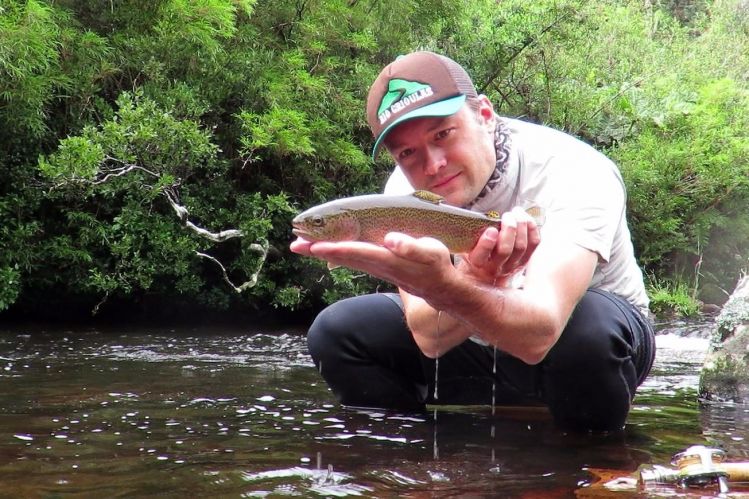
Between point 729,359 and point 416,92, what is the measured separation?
2.75 meters

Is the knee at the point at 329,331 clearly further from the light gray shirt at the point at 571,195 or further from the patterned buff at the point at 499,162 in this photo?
the patterned buff at the point at 499,162

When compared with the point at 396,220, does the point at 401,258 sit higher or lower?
lower

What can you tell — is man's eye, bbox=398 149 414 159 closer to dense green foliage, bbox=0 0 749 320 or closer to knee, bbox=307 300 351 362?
knee, bbox=307 300 351 362

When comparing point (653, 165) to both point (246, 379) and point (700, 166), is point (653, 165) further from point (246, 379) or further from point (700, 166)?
point (246, 379)

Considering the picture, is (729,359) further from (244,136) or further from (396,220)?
(244,136)

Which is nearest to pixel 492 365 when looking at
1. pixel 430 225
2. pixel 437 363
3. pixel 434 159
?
pixel 437 363

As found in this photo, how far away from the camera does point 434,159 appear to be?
2951mm

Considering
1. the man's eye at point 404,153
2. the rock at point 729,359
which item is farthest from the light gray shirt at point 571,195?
the rock at point 729,359

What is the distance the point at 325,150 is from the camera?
10.1 metres

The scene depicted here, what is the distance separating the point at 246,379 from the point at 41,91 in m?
4.51

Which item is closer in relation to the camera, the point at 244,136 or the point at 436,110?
the point at 436,110

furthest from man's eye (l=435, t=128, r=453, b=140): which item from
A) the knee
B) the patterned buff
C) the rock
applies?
the rock

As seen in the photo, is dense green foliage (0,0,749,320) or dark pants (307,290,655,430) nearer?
dark pants (307,290,655,430)

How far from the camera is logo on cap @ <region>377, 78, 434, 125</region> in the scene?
2.95 metres
